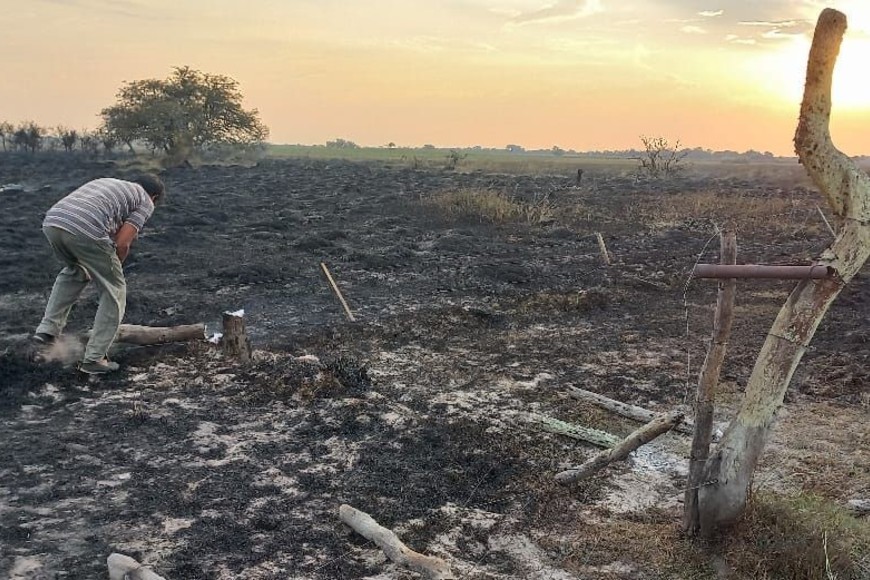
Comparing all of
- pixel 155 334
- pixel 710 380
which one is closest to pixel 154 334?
pixel 155 334

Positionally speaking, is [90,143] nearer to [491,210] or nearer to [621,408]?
[491,210]

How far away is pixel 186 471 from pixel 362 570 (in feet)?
5.39

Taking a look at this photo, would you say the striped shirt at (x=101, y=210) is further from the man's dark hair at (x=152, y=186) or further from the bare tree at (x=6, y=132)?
the bare tree at (x=6, y=132)

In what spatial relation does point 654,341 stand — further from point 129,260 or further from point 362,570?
point 129,260

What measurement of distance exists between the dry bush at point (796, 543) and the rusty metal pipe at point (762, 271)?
1.28 metres

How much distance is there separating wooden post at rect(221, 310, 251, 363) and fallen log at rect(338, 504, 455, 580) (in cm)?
296

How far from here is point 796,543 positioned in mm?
3402

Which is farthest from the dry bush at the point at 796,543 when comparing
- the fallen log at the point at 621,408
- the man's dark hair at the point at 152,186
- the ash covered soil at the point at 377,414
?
the man's dark hair at the point at 152,186

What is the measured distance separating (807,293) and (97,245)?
538cm

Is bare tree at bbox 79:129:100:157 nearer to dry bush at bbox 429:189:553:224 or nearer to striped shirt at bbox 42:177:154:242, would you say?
dry bush at bbox 429:189:553:224

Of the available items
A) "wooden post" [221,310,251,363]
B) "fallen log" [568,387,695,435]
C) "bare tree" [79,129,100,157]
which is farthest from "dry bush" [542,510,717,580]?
"bare tree" [79,129,100,157]

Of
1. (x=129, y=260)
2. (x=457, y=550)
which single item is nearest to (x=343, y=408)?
(x=457, y=550)

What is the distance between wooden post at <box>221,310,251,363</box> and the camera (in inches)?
253

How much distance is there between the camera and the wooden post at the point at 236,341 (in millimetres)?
6416
